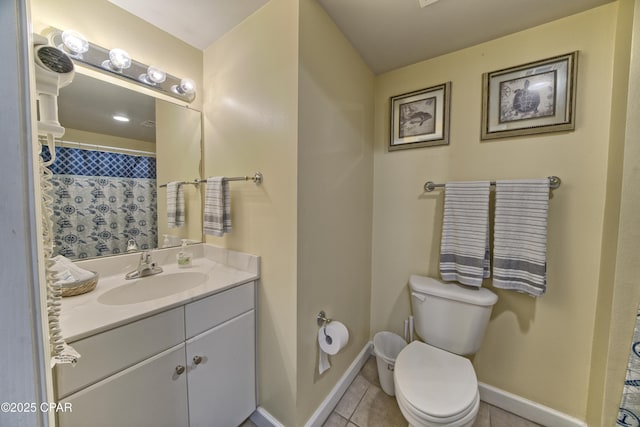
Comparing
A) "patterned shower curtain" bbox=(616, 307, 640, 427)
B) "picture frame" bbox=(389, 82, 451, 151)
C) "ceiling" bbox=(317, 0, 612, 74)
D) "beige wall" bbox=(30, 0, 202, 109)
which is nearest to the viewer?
"patterned shower curtain" bbox=(616, 307, 640, 427)

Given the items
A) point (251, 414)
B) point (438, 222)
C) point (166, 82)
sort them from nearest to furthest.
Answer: point (251, 414)
point (166, 82)
point (438, 222)

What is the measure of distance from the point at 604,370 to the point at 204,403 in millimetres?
1893

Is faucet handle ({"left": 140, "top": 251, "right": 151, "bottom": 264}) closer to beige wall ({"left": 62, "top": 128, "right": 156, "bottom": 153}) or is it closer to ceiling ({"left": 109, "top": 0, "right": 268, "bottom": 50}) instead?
beige wall ({"left": 62, "top": 128, "right": 156, "bottom": 153})

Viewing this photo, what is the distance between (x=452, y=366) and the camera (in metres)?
1.17

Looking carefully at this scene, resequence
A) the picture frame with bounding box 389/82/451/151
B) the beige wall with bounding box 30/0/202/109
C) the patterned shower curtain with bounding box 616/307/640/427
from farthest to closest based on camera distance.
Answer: the picture frame with bounding box 389/82/451/151 → the beige wall with bounding box 30/0/202/109 → the patterned shower curtain with bounding box 616/307/640/427

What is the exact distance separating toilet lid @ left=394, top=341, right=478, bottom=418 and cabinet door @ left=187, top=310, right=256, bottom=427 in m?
0.79

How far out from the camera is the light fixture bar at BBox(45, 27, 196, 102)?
1073 millimetres

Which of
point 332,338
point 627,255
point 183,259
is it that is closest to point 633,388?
point 627,255

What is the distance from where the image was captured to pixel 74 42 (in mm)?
1027

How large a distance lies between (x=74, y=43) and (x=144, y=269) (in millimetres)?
1127

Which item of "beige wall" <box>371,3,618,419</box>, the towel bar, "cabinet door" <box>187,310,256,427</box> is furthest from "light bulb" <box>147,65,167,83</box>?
the towel bar

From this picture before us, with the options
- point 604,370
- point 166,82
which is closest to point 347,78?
point 166,82

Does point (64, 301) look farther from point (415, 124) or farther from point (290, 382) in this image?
point (415, 124)

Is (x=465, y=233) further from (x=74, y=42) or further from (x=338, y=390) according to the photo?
(x=74, y=42)
